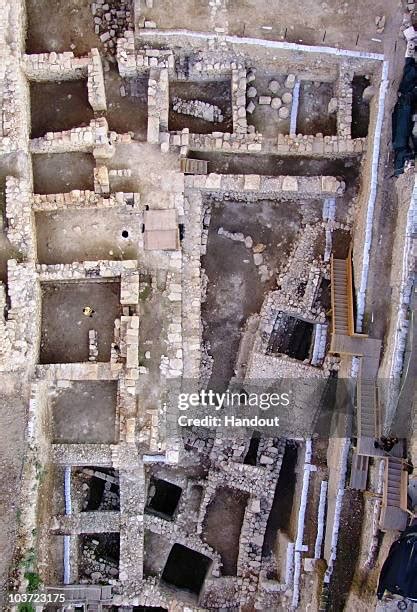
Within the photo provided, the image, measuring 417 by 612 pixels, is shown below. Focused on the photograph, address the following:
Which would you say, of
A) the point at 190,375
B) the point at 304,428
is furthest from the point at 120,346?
the point at 304,428

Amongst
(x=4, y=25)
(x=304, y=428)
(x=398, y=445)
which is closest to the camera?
(x=398, y=445)

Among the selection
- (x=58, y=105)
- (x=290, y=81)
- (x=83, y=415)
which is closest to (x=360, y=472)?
(x=83, y=415)

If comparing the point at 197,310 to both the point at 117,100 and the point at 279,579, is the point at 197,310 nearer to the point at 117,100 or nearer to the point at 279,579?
the point at 117,100

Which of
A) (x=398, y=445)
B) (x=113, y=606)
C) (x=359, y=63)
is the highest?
(x=359, y=63)

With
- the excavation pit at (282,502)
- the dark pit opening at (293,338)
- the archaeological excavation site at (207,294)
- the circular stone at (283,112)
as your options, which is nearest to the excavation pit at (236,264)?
the archaeological excavation site at (207,294)

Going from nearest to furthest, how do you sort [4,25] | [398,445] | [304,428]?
[398,445], [4,25], [304,428]

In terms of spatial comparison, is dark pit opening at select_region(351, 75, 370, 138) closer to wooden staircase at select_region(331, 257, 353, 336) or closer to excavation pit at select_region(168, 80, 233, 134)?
excavation pit at select_region(168, 80, 233, 134)

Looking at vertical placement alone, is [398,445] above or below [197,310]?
below
